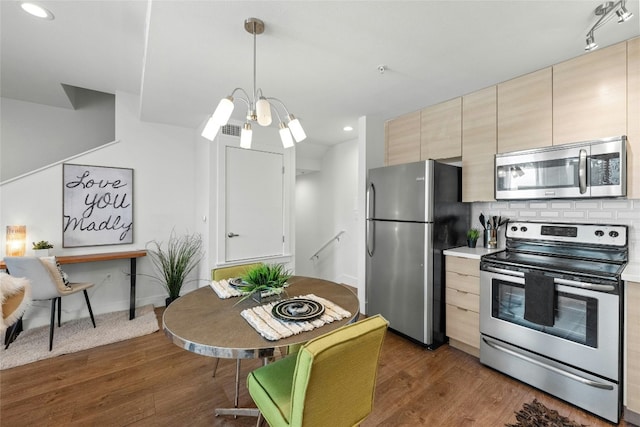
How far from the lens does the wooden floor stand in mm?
1715

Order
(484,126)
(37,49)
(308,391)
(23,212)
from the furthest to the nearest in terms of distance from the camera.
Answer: (23,212) < (484,126) < (37,49) < (308,391)

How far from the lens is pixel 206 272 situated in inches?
133

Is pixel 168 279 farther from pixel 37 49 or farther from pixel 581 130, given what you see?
pixel 581 130

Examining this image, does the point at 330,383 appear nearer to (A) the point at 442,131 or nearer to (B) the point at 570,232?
(B) the point at 570,232

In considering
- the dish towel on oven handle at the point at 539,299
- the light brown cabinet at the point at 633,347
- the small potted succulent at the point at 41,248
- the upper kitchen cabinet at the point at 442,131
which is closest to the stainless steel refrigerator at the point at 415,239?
the upper kitchen cabinet at the point at 442,131

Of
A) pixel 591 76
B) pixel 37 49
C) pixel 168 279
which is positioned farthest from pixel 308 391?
pixel 37 49

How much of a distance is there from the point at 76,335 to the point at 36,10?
2891mm

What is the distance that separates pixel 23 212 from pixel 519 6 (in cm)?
474

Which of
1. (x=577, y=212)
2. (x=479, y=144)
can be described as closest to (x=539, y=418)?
(x=577, y=212)

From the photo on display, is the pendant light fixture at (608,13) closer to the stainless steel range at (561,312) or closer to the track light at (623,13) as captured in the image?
the track light at (623,13)

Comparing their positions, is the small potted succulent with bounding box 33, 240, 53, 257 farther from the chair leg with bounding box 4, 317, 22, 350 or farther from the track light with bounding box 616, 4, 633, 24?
the track light with bounding box 616, 4, 633, 24

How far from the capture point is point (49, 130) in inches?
138

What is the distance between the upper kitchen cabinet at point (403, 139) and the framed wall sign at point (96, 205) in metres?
3.35

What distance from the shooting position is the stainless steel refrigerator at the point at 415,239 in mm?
2520
